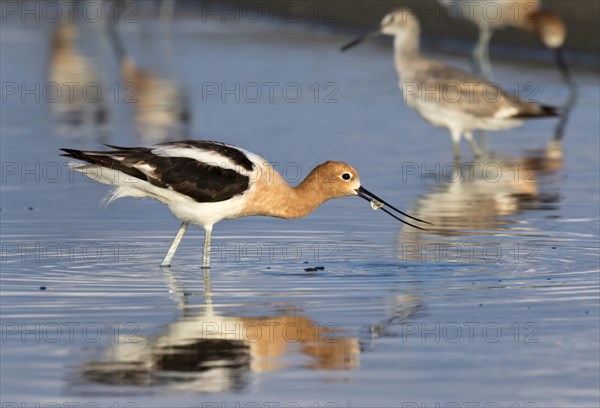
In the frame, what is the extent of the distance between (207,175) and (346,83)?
13.2 meters

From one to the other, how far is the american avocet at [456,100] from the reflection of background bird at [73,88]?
4.27 metres

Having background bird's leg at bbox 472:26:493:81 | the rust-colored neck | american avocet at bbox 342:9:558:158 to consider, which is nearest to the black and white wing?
the rust-colored neck

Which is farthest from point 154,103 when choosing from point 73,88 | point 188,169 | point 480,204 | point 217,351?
point 217,351

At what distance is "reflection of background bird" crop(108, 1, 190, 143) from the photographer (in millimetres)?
19081

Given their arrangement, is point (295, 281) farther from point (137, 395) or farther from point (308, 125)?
point (308, 125)

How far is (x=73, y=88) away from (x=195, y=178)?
1328cm

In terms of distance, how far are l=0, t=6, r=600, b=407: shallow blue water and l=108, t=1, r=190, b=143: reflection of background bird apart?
23cm

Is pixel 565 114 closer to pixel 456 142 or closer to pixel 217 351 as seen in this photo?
pixel 456 142

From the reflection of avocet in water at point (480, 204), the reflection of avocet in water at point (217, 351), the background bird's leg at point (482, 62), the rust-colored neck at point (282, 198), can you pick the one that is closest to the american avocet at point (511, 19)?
the background bird's leg at point (482, 62)

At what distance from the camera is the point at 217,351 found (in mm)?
8297

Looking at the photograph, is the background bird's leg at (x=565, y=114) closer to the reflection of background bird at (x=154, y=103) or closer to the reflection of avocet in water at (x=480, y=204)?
the reflection of avocet in water at (x=480, y=204)

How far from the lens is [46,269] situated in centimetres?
1081

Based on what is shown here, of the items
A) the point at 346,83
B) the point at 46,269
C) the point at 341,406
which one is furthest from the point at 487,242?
the point at 346,83

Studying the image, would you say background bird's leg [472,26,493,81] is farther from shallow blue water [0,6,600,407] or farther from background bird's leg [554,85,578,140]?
shallow blue water [0,6,600,407]
